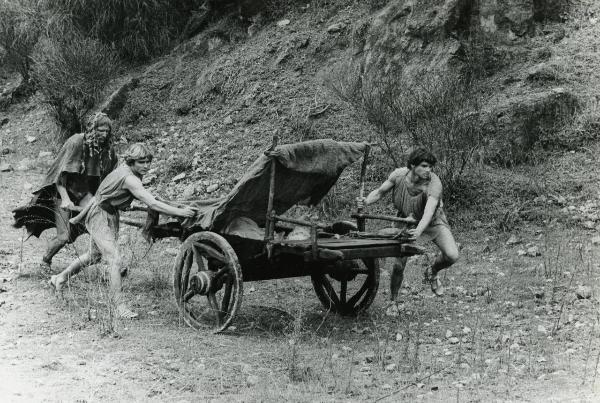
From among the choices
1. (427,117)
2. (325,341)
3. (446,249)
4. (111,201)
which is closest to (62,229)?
(111,201)

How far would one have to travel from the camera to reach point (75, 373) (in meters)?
5.41

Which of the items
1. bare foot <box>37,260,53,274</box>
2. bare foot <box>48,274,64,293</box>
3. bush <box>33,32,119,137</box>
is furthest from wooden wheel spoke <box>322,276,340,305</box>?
bush <box>33,32,119,137</box>

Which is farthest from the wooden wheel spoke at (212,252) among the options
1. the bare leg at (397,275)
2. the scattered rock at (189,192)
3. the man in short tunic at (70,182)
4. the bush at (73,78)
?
the bush at (73,78)

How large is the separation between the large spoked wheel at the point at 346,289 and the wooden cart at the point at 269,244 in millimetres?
12

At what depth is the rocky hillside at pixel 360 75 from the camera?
10375 mm

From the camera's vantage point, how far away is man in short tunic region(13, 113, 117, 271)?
779 centimetres

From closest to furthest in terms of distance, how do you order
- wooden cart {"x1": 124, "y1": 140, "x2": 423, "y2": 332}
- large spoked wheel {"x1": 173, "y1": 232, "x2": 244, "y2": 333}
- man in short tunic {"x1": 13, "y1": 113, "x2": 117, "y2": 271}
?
wooden cart {"x1": 124, "y1": 140, "x2": 423, "y2": 332}
large spoked wheel {"x1": 173, "y1": 232, "x2": 244, "y2": 333}
man in short tunic {"x1": 13, "y1": 113, "x2": 117, "y2": 271}

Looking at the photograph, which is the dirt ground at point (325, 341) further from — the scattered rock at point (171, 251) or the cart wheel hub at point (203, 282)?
the scattered rock at point (171, 251)

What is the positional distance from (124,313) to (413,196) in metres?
2.66

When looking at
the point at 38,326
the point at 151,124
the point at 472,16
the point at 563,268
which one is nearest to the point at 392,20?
the point at 472,16

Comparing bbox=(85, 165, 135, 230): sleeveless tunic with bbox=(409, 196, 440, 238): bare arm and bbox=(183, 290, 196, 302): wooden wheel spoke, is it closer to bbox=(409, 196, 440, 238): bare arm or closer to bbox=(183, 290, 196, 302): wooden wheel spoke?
bbox=(183, 290, 196, 302): wooden wheel spoke

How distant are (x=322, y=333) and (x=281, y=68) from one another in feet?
22.7

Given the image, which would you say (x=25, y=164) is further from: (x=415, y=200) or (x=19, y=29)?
(x=415, y=200)

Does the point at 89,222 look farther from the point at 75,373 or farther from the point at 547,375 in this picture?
the point at 547,375
